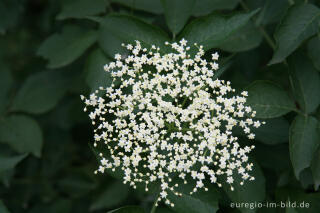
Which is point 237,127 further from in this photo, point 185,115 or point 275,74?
point 275,74

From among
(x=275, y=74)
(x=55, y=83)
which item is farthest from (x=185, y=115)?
(x=55, y=83)

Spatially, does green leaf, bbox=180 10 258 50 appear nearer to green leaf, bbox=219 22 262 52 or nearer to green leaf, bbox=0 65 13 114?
green leaf, bbox=219 22 262 52

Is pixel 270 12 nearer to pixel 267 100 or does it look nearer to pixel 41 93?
pixel 267 100

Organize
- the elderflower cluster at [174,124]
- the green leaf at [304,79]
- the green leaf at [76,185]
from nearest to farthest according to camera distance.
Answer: the elderflower cluster at [174,124], the green leaf at [304,79], the green leaf at [76,185]

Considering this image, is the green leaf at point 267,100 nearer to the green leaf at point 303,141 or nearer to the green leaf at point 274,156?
the green leaf at point 303,141

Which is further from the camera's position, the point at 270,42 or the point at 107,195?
the point at 107,195

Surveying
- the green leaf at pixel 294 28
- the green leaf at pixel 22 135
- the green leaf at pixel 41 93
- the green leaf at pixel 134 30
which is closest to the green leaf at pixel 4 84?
the green leaf at pixel 41 93

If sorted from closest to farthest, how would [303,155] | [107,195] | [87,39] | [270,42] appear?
1. [303,155]
2. [270,42]
3. [87,39]
4. [107,195]
